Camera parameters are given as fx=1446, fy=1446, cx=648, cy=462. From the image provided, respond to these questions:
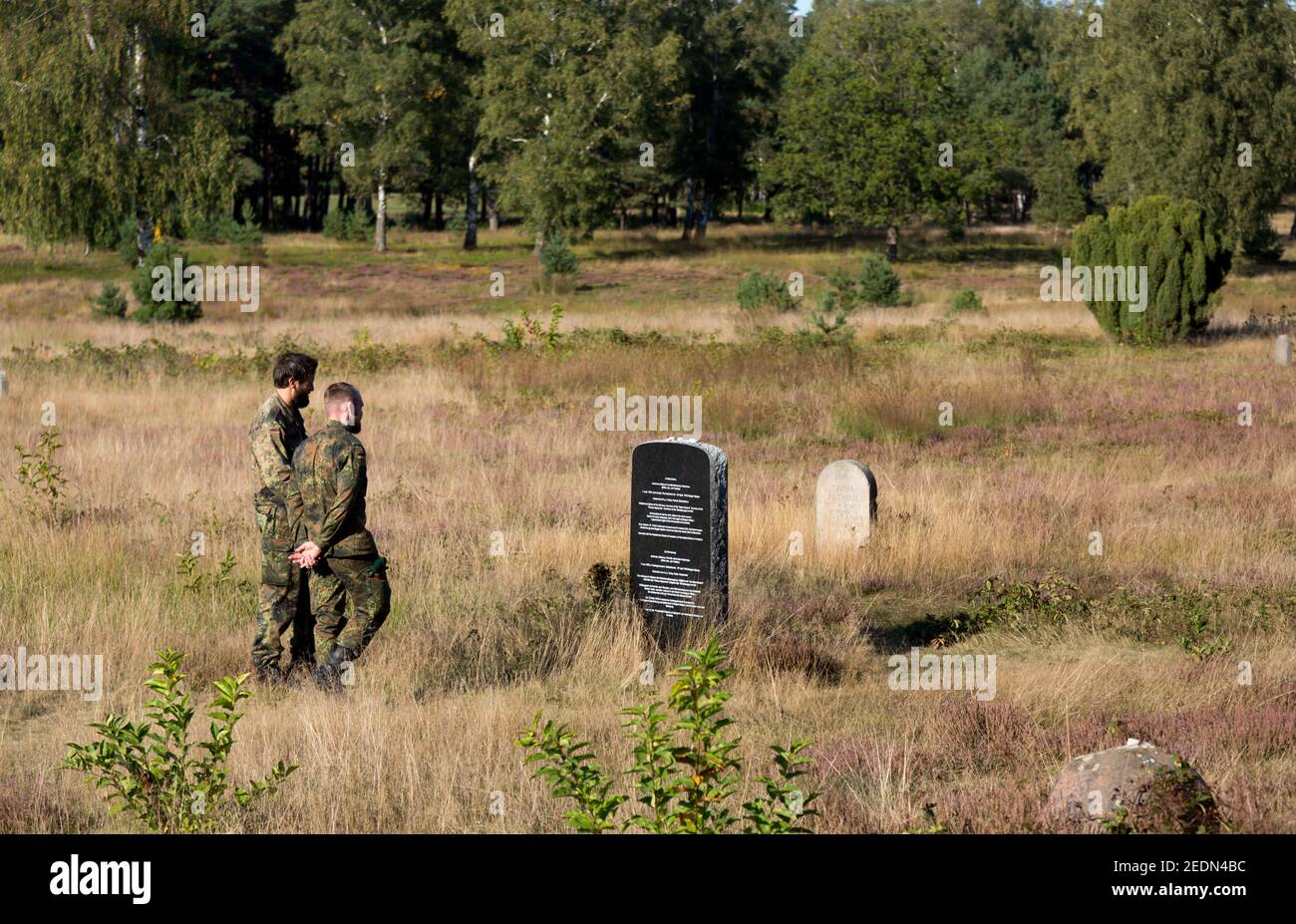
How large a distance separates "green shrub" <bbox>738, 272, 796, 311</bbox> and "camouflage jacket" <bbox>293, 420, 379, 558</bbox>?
24.7 m

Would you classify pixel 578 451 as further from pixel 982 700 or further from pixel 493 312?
pixel 493 312

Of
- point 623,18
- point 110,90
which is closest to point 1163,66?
point 623,18

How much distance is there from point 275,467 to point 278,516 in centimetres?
25

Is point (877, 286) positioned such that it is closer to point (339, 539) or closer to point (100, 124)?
point (100, 124)

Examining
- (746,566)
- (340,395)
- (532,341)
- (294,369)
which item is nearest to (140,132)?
(532,341)

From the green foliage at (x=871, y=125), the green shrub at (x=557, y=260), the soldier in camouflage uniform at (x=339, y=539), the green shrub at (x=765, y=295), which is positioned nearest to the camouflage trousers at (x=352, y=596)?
the soldier in camouflage uniform at (x=339, y=539)

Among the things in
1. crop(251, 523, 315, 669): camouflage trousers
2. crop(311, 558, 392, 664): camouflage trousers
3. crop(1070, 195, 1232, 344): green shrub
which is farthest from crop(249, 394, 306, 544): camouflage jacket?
crop(1070, 195, 1232, 344): green shrub

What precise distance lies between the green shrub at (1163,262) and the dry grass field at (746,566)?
4.65 feet

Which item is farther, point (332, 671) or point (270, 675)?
point (270, 675)

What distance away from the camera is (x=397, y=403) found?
18.9 meters

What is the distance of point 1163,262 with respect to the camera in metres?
26.3

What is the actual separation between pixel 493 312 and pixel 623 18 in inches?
1040

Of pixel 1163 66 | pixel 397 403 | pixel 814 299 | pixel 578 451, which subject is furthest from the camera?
pixel 1163 66
